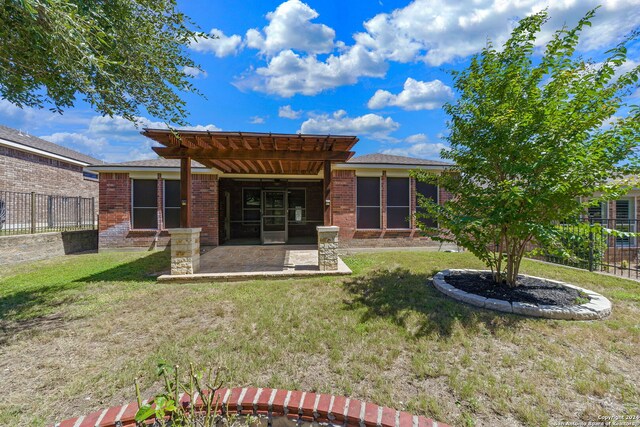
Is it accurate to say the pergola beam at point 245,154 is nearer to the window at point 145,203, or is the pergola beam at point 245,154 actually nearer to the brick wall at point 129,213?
the brick wall at point 129,213

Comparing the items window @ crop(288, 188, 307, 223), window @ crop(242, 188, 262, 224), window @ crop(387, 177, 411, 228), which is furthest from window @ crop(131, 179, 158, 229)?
window @ crop(387, 177, 411, 228)

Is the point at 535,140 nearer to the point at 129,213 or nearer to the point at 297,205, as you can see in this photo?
the point at 297,205

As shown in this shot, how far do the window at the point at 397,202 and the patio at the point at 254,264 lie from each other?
3230mm

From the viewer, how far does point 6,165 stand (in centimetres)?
1236

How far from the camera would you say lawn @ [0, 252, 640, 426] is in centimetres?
238

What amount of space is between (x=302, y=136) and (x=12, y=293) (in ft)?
20.7

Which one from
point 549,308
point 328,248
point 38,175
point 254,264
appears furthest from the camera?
point 38,175

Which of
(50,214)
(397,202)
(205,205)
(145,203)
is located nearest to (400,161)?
(397,202)

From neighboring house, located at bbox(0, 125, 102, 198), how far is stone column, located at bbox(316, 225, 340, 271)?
1491 centimetres

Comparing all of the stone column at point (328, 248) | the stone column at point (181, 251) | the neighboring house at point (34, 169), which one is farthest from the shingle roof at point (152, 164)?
the stone column at point (328, 248)

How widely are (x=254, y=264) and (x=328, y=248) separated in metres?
2.20

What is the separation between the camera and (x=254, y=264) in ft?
24.0

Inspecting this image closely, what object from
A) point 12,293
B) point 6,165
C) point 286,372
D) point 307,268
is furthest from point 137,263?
point 6,165

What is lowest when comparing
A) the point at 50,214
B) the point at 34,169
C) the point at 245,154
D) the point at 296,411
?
the point at 296,411
